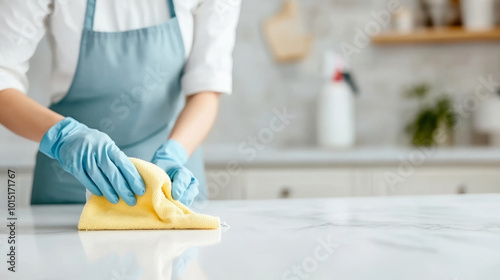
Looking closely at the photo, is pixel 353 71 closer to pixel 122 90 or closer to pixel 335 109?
pixel 335 109

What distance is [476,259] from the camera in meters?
0.58

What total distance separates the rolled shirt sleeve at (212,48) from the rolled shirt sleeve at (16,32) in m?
Answer: 0.34

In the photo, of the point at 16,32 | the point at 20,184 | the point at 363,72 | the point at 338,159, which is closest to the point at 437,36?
the point at 363,72

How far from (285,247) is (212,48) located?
792 millimetres

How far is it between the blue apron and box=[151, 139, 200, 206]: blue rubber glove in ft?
0.81

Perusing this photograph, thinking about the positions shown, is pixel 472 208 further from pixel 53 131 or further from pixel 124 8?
pixel 124 8

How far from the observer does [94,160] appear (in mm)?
914

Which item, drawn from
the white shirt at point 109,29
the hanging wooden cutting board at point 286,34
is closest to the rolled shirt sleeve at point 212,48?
the white shirt at point 109,29

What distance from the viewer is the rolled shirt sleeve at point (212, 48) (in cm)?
136

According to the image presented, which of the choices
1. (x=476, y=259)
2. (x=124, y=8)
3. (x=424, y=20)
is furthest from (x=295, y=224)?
(x=424, y=20)

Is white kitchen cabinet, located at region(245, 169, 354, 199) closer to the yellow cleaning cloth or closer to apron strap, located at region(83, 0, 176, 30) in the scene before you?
apron strap, located at region(83, 0, 176, 30)

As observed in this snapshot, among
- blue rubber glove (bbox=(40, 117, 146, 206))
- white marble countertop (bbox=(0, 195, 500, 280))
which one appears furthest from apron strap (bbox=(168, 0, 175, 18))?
white marble countertop (bbox=(0, 195, 500, 280))

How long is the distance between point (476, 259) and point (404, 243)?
4.1 inches

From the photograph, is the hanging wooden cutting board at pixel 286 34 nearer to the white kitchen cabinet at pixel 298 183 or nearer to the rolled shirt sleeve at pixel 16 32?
the white kitchen cabinet at pixel 298 183
